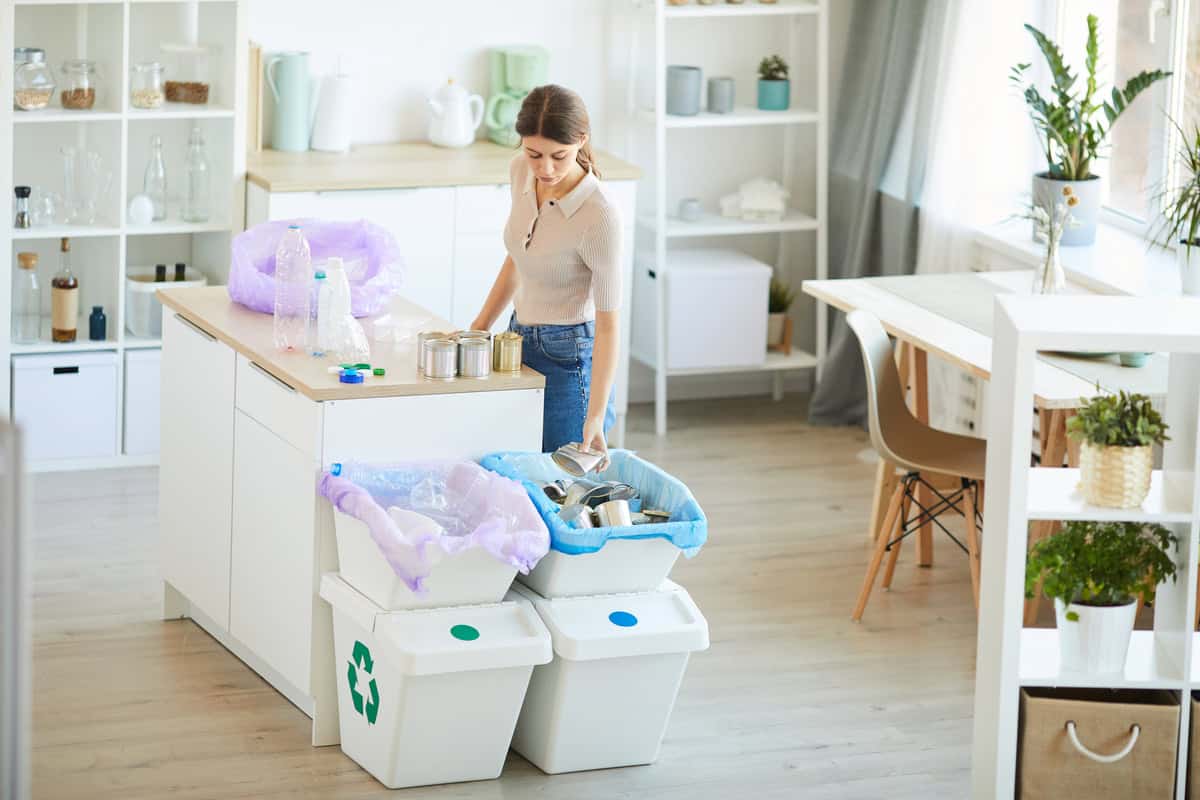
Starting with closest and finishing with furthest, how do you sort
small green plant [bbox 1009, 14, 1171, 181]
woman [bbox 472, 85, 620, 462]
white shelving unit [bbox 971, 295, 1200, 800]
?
white shelving unit [bbox 971, 295, 1200, 800]
woman [bbox 472, 85, 620, 462]
small green plant [bbox 1009, 14, 1171, 181]

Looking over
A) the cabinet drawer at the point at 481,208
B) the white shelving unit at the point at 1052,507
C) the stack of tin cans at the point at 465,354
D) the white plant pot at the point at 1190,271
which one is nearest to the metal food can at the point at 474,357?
the stack of tin cans at the point at 465,354

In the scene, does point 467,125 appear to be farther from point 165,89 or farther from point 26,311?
point 26,311

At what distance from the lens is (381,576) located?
3525 millimetres

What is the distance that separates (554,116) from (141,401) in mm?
2492

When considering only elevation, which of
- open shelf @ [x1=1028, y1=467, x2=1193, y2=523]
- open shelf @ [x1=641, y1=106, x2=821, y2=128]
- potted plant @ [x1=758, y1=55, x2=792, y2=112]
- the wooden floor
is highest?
potted plant @ [x1=758, y1=55, x2=792, y2=112]

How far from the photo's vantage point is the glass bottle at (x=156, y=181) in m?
5.75

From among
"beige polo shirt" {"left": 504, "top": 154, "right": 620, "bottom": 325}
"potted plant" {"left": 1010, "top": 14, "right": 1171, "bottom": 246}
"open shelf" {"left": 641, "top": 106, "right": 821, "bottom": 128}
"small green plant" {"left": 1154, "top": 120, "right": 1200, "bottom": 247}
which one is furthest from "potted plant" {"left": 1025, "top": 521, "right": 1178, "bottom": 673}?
"open shelf" {"left": 641, "top": 106, "right": 821, "bottom": 128}

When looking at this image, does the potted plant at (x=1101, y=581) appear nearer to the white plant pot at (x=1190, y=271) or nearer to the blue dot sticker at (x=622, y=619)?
the blue dot sticker at (x=622, y=619)

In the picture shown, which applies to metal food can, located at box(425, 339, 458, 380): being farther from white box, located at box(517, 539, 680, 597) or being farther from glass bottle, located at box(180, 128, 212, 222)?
glass bottle, located at box(180, 128, 212, 222)

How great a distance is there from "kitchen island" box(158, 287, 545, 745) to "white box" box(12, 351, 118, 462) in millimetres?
1271

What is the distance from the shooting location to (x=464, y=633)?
3.49m

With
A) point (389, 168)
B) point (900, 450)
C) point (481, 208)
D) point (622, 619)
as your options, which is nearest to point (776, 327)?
point (481, 208)

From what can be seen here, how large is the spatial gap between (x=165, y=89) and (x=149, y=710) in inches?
97.1

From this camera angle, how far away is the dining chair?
14.9 feet
